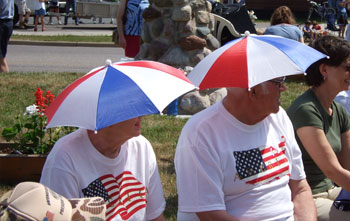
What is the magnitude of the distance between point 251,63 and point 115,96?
2.47 feet

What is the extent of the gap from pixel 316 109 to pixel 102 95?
62.7 inches

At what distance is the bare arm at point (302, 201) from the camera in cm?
331

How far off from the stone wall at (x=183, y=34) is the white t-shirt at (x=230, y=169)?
382cm

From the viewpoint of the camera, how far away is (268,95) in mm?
3041

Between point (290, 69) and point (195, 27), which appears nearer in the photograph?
point (290, 69)

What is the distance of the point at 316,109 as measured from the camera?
12.0 ft

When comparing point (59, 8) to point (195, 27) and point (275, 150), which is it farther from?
point (275, 150)

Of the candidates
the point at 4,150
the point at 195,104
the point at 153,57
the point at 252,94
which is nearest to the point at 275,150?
the point at 252,94

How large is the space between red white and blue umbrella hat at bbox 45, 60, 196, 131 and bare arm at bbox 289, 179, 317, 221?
0.97m

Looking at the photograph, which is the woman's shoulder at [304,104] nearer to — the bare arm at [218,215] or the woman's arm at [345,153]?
the woman's arm at [345,153]

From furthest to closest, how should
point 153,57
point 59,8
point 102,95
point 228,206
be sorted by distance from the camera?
point 59,8 → point 153,57 → point 228,206 → point 102,95

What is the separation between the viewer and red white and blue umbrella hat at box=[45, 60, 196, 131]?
99.5 inches

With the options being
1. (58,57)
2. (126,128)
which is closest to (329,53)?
(126,128)

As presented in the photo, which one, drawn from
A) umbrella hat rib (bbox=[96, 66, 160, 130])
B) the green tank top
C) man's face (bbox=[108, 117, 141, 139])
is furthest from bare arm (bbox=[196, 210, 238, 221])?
the green tank top
